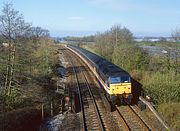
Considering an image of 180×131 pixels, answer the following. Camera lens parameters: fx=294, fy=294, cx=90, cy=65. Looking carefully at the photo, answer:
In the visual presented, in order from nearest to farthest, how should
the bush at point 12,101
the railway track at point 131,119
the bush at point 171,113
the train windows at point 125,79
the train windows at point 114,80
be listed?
the bush at point 171,113
the railway track at point 131,119
the bush at point 12,101
the train windows at point 114,80
the train windows at point 125,79

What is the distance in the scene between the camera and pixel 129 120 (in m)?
20.0

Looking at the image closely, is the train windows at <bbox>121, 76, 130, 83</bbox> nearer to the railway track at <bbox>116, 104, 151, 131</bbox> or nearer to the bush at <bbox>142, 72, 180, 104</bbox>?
the railway track at <bbox>116, 104, 151, 131</bbox>

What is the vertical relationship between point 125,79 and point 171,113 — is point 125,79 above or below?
above

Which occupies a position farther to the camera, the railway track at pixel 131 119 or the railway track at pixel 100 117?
the railway track at pixel 100 117

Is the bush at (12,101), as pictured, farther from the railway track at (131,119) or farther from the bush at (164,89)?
the bush at (164,89)

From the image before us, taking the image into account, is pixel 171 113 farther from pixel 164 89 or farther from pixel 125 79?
pixel 125 79

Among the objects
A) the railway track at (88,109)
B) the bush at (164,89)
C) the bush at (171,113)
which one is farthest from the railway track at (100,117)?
the bush at (164,89)

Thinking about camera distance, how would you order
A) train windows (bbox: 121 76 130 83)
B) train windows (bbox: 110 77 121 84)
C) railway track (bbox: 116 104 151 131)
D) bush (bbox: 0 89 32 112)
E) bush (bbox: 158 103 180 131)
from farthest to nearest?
train windows (bbox: 121 76 130 83)
train windows (bbox: 110 77 121 84)
bush (bbox: 0 89 32 112)
railway track (bbox: 116 104 151 131)
bush (bbox: 158 103 180 131)

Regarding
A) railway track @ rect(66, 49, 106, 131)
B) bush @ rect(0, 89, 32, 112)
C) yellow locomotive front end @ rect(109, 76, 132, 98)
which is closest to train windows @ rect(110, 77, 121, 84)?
yellow locomotive front end @ rect(109, 76, 132, 98)

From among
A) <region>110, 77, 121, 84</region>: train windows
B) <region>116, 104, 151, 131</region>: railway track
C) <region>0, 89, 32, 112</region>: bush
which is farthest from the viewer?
<region>110, 77, 121, 84</region>: train windows

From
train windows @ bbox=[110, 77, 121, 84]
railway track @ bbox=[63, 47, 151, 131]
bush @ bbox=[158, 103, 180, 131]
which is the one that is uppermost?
train windows @ bbox=[110, 77, 121, 84]

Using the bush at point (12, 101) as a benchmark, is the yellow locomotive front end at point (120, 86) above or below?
above

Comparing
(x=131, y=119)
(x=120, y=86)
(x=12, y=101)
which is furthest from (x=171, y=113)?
(x=12, y=101)

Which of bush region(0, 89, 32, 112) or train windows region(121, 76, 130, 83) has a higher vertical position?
train windows region(121, 76, 130, 83)
